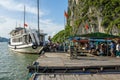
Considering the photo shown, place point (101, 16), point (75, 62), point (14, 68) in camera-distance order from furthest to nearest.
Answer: point (101, 16)
point (14, 68)
point (75, 62)

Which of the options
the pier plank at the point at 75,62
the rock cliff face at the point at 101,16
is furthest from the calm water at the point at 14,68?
the rock cliff face at the point at 101,16

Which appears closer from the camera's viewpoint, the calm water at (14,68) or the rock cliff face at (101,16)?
the calm water at (14,68)

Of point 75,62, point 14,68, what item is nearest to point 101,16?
point 14,68

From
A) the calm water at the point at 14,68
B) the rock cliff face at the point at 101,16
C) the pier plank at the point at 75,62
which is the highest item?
the rock cliff face at the point at 101,16

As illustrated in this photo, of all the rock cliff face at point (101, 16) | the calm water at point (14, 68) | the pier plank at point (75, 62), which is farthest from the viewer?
the rock cliff face at point (101, 16)

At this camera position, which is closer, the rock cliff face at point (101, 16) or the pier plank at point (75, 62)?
the pier plank at point (75, 62)

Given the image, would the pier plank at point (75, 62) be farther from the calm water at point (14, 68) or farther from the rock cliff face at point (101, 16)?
the rock cliff face at point (101, 16)

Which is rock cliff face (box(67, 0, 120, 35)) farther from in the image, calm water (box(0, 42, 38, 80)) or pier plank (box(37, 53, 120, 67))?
pier plank (box(37, 53, 120, 67))

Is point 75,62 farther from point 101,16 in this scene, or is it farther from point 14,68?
point 101,16

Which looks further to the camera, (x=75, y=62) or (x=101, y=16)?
(x=101, y=16)

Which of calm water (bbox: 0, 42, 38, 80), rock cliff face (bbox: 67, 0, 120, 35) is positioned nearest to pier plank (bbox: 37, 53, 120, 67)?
calm water (bbox: 0, 42, 38, 80)

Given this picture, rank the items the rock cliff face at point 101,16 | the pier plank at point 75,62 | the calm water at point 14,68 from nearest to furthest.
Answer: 1. the pier plank at point 75,62
2. the calm water at point 14,68
3. the rock cliff face at point 101,16

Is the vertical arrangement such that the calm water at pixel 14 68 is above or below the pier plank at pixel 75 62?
below

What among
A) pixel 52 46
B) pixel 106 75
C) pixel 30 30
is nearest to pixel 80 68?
pixel 106 75
